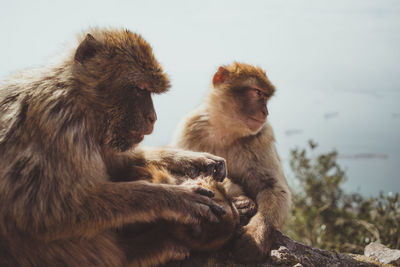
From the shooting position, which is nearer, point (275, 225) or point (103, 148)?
point (103, 148)

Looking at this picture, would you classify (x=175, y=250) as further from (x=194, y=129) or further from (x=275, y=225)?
(x=194, y=129)

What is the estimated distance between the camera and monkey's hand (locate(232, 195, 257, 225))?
2.96 meters

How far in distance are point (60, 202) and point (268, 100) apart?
2.47 metres

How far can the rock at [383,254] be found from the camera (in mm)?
2920

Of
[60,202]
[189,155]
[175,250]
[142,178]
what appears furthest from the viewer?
[189,155]

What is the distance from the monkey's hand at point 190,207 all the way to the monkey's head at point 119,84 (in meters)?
0.39

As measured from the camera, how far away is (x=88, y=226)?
195 centimetres

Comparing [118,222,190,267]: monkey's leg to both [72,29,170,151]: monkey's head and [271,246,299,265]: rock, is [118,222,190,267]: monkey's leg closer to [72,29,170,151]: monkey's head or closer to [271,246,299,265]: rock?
[72,29,170,151]: monkey's head

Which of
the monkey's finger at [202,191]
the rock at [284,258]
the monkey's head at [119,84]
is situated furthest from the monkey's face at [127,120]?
the rock at [284,258]

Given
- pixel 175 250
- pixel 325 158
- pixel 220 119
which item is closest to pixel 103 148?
pixel 175 250

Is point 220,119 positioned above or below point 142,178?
above

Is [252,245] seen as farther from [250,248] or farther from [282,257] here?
[282,257]

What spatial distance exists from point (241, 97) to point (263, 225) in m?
1.45

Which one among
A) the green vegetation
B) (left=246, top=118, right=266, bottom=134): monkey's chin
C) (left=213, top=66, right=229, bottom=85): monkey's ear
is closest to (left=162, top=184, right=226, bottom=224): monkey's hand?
(left=246, top=118, right=266, bottom=134): monkey's chin
